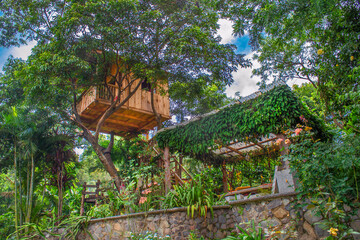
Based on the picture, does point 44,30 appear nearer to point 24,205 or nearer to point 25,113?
point 25,113

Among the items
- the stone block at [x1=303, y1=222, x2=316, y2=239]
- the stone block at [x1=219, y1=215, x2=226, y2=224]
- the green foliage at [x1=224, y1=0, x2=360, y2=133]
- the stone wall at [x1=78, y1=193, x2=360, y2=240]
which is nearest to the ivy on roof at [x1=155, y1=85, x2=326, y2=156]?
the green foliage at [x1=224, y1=0, x2=360, y2=133]

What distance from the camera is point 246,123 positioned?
5684 mm

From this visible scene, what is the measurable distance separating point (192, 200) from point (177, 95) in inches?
254

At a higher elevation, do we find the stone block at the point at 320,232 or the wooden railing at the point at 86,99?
the wooden railing at the point at 86,99

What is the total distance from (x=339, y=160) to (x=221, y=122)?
296cm

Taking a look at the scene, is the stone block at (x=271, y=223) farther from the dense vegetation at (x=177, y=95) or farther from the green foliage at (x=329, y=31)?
the green foliage at (x=329, y=31)

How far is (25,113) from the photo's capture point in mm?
10023

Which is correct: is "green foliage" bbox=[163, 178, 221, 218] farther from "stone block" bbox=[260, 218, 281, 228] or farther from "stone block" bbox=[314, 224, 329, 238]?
"stone block" bbox=[314, 224, 329, 238]

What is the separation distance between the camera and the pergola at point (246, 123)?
5.18m

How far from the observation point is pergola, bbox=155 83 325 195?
204 inches

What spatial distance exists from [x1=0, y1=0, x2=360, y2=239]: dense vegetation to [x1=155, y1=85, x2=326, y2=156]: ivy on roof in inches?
1.1

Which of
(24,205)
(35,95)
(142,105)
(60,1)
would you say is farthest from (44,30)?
(24,205)

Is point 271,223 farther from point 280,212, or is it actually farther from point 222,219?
point 222,219

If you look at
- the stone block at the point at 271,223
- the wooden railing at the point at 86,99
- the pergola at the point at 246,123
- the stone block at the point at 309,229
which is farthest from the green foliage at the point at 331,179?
the wooden railing at the point at 86,99
